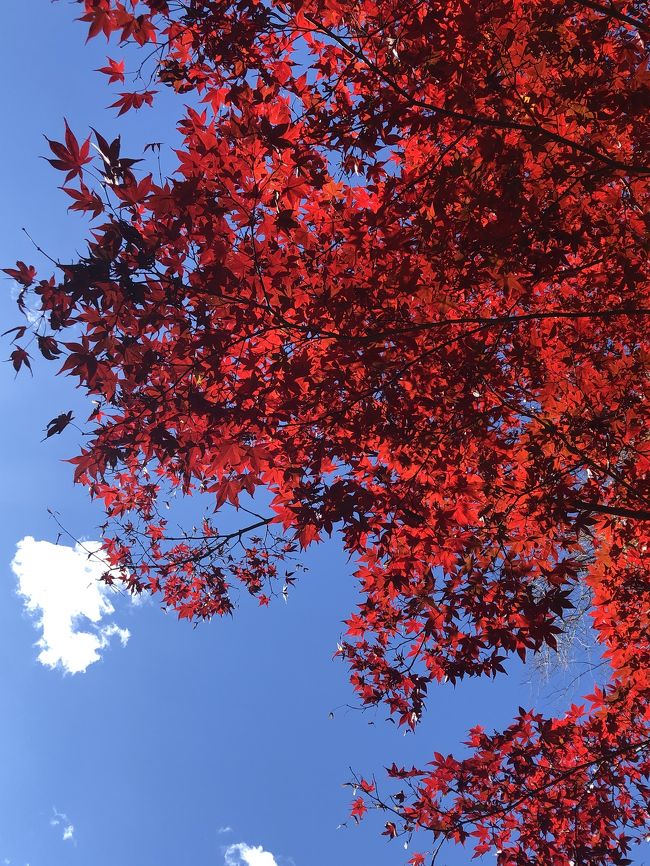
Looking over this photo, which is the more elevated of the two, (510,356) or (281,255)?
(510,356)

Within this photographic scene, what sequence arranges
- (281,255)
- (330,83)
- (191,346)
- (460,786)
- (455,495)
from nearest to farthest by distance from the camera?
(191,346) → (281,255) → (455,495) → (330,83) → (460,786)

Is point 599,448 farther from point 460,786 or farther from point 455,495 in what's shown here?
point 460,786

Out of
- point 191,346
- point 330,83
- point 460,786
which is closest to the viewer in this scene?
point 191,346

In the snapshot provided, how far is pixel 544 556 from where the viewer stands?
3998mm

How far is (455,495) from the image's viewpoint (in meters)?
4.19

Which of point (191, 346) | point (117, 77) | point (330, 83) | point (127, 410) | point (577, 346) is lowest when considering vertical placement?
point (127, 410)

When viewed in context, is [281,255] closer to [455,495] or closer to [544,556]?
[455,495]

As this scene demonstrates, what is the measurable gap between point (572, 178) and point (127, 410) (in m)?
3.99

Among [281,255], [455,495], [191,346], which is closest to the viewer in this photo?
[191,346]

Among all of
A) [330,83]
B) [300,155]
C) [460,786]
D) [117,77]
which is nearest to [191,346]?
[300,155]

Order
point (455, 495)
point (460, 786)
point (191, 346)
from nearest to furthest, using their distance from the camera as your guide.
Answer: point (191, 346), point (455, 495), point (460, 786)

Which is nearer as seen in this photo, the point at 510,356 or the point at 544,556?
the point at 544,556

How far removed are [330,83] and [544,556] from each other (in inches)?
173

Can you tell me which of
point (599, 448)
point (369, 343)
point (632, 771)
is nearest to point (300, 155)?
point (369, 343)
